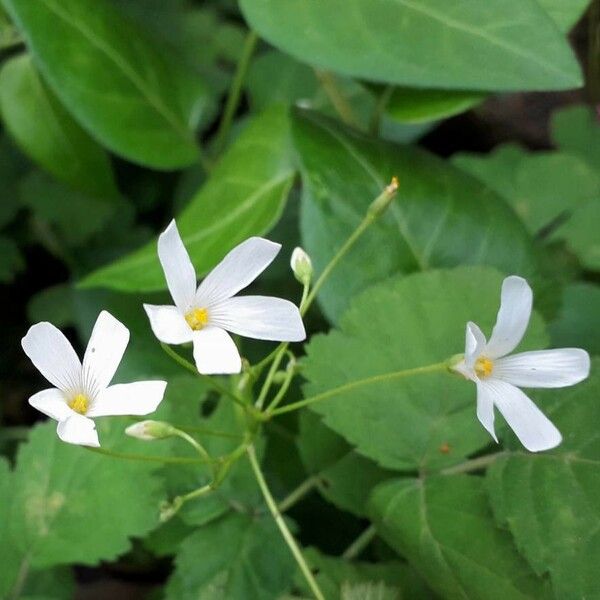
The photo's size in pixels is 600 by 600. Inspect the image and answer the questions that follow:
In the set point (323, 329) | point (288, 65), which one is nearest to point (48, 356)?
point (323, 329)

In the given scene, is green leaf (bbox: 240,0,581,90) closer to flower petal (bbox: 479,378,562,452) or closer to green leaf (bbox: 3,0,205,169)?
green leaf (bbox: 3,0,205,169)

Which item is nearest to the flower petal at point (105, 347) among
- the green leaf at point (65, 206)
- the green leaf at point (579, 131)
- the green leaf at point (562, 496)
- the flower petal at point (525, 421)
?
the flower petal at point (525, 421)

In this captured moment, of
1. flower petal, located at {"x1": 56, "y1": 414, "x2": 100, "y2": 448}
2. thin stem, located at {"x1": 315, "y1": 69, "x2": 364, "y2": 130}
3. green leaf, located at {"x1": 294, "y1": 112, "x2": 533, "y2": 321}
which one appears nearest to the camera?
flower petal, located at {"x1": 56, "y1": 414, "x2": 100, "y2": 448}

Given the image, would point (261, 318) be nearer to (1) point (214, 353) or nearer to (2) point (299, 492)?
(1) point (214, 353)

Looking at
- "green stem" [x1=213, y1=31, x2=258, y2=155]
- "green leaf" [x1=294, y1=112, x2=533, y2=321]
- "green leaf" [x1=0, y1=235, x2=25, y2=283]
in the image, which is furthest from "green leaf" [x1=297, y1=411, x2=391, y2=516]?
"green leaf" [x1=0, y1=235, x2=25, y2=283]

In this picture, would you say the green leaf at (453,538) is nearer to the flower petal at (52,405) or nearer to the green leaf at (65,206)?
the flower petal at (52,405)

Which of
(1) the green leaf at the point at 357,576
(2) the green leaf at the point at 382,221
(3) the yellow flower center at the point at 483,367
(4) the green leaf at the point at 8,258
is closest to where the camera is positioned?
(3) the yellow flower center at the point at 483,367
